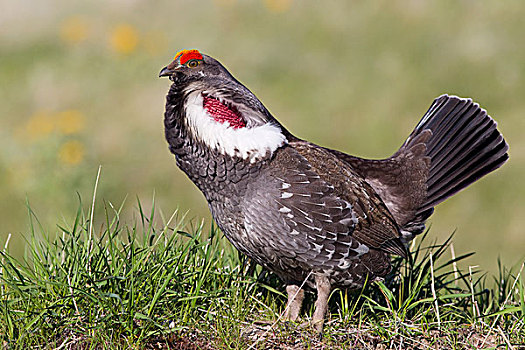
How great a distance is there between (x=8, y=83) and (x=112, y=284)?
421 inches

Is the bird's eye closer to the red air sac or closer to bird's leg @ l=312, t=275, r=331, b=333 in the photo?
the red air sac

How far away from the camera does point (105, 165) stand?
10.3 m

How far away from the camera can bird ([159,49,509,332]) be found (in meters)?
3.90

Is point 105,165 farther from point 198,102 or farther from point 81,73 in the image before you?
point 198,102

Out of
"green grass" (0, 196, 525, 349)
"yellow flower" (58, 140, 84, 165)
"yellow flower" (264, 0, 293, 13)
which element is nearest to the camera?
"green grass" (0, 196, 525, 349)

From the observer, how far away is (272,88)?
11.5m

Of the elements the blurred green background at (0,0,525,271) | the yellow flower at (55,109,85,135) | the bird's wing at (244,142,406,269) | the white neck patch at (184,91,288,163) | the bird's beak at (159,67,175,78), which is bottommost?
the bird's wing at (244,142,406,269)

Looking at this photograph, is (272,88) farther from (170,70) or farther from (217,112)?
(217,112)

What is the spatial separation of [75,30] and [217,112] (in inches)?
425

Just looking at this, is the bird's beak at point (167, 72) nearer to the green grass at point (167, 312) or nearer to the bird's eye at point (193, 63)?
the bird's eye at point (193, 63)

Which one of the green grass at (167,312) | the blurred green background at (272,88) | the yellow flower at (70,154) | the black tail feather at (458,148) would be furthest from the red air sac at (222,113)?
the yellow flower at (70,154)

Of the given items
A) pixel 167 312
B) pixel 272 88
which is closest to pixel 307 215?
pixel 167 312

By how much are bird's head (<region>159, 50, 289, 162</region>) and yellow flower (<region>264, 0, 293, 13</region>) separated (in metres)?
9.12

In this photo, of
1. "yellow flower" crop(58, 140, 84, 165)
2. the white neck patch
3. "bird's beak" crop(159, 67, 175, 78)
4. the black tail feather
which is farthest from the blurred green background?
the white neck patch
